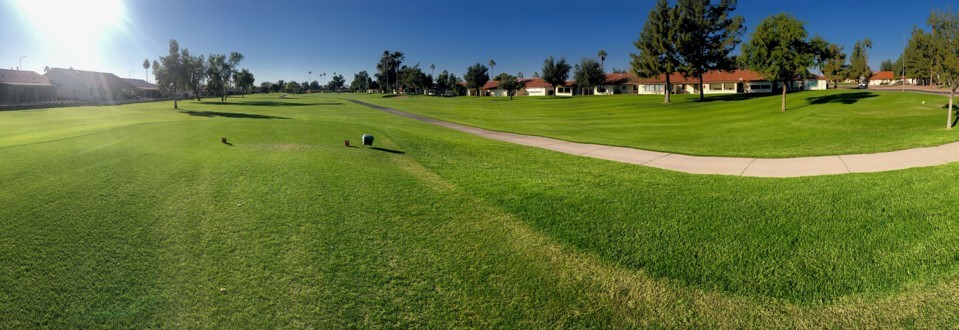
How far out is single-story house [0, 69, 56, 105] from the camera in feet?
204

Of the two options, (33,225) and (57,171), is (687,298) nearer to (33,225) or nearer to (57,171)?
(33,225)

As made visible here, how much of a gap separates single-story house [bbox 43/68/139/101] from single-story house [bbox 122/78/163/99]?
766cm

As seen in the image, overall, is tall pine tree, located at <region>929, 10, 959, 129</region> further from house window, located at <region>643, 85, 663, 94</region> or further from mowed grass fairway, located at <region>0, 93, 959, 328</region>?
house window, located at <region>643, 85, 663, 94</region>

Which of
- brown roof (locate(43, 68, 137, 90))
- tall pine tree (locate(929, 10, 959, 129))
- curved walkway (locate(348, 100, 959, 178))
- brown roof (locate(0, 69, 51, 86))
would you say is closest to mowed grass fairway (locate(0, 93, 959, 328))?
curved walkway (locate(348, 100, 959, 178))

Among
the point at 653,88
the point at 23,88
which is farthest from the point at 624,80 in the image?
the point at 23,88

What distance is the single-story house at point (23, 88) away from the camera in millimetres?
62219

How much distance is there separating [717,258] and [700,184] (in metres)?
3.93

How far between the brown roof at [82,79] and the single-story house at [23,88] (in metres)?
5.64

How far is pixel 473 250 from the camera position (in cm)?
561

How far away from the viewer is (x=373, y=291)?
4.62m

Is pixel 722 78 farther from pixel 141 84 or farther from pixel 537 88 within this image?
pixel 141 84

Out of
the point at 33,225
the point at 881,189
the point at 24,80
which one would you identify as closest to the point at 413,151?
the point at 33,225

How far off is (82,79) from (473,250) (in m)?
109

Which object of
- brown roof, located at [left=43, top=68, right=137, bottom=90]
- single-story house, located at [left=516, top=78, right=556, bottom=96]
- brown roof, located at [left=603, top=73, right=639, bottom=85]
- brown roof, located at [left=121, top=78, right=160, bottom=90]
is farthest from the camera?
single-story house, located at [left=516, top=78, right=556, bottom=96]
